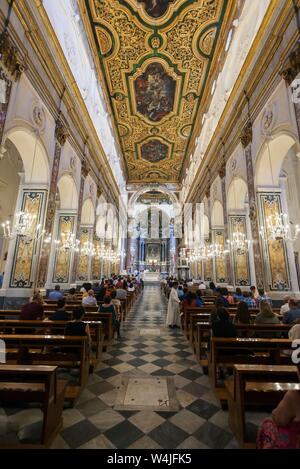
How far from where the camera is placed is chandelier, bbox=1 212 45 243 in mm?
6070

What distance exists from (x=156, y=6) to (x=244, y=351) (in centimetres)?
1143

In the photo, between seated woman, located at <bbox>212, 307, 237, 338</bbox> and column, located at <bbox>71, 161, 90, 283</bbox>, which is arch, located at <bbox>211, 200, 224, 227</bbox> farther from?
seated woman, located at <bbox>212, 307, 237, 338</bbox>

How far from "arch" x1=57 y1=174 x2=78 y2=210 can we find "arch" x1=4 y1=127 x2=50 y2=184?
2.42 m

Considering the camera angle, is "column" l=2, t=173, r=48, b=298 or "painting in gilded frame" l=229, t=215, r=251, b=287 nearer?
"column" l=2, t=173, r=48, b=298

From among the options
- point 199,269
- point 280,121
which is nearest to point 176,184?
point 199,269

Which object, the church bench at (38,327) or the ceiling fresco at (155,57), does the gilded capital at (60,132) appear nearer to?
the ceiling fresco at (155,57)

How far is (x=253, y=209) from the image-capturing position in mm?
7191

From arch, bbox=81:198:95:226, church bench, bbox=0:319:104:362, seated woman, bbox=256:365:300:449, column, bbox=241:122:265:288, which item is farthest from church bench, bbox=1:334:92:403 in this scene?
arch, bbox=81:198:95:226

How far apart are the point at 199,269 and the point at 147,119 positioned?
34.3ft

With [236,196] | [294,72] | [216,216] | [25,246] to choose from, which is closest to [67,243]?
[25,246]

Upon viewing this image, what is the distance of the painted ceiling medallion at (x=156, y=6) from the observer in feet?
27.2

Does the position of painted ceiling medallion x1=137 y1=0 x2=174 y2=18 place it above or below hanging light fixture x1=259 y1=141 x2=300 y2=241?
above

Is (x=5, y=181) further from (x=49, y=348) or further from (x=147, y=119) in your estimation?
(x=49, y=348)

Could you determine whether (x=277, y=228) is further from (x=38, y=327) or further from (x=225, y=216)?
(x=38, y=327)
